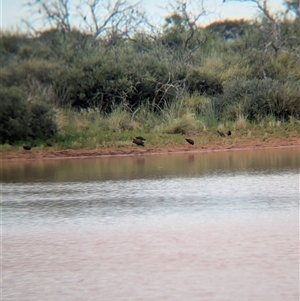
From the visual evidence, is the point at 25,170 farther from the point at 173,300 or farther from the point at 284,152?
the point at 173,300

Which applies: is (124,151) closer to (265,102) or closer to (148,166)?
(148,166)

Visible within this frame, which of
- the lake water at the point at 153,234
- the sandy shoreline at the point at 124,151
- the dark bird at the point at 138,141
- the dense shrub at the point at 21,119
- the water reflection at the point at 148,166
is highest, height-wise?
the dense shrub at the point at 21,119

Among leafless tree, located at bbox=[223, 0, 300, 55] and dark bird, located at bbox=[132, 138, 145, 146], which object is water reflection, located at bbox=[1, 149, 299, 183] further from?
leafless tree, located at bbox=[223, 0, 300, 55]

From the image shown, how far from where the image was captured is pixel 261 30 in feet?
114

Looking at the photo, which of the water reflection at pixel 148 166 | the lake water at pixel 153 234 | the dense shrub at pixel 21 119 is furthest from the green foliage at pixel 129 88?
the lake water at pixel 153 234

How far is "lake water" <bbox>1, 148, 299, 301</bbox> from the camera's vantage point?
6.80 metres

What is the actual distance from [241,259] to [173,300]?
153 centimetres

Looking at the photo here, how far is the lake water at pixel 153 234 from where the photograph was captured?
A: 22.3 feet

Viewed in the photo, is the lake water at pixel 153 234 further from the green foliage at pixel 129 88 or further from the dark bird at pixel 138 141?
the green foliage at pixel 129 88

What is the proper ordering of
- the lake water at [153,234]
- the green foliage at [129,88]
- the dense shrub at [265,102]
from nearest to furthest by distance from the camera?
the lake water at [153,234] < the green foliage at [129,88] < the dense shrub at [265,102]

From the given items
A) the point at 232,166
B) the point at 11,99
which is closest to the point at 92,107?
the point at 11,99

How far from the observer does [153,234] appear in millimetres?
9117

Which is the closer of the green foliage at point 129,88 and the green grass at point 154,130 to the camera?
the green grass at point 154,130

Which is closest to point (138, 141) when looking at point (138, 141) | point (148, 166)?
point (138, 141)
